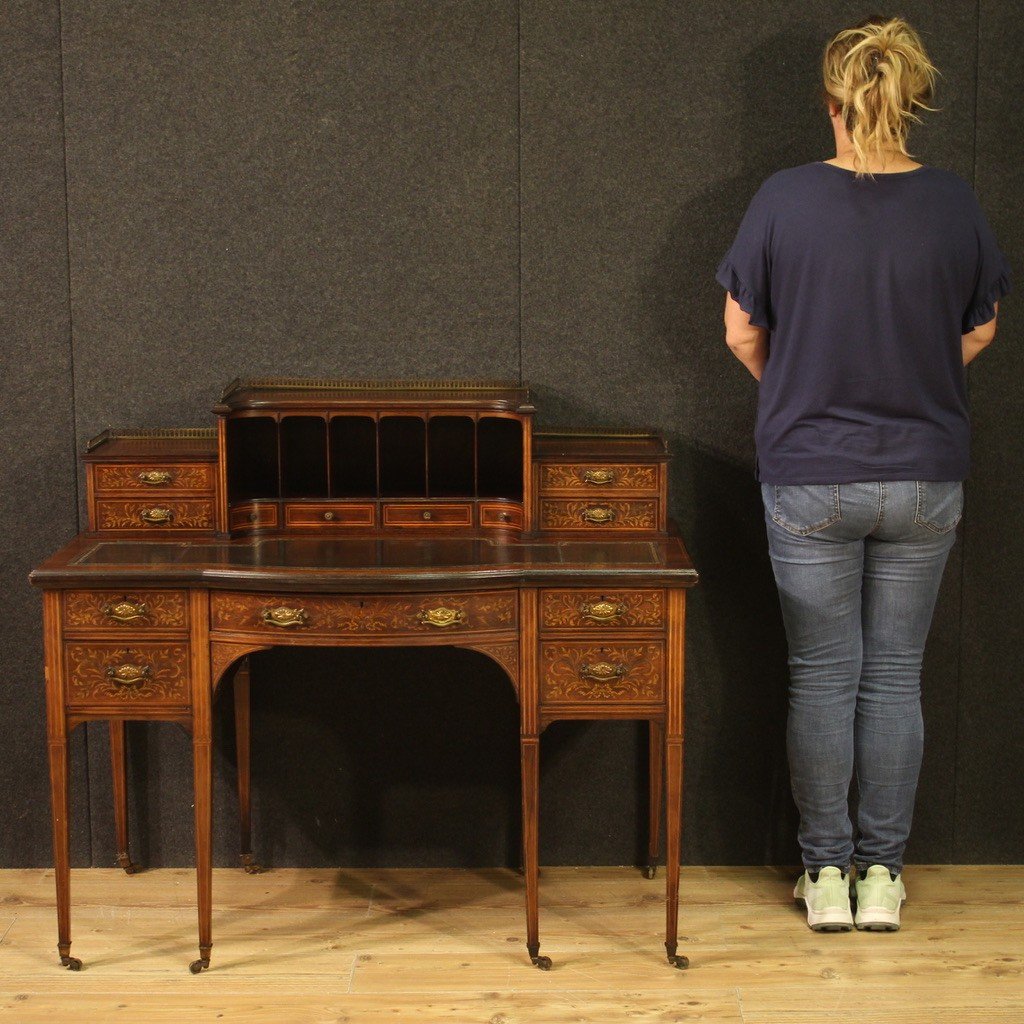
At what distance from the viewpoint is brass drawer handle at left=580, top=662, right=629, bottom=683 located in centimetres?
292

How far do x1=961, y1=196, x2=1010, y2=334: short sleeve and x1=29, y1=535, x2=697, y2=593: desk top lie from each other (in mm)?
759

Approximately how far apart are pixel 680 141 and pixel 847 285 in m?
0.61

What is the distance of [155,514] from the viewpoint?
122 inches

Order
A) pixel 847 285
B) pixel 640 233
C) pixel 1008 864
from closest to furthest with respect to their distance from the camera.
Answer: pixel 847 285, pixel 640 233, pixel 1008 864

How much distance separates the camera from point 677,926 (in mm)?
3088

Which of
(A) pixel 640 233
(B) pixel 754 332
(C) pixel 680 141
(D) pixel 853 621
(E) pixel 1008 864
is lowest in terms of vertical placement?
(E) pixel 1008 864

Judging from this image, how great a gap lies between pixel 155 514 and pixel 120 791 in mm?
740

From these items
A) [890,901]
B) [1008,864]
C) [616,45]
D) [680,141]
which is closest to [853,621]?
[890,901]

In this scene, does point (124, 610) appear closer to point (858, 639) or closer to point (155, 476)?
point (155, 476)

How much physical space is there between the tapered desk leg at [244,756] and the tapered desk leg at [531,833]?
76 centimetres

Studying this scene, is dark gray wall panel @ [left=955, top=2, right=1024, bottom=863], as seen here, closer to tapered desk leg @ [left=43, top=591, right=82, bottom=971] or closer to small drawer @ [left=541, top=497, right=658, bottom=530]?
small drawer @ [left=541, top=497, right=658, bottom=530]

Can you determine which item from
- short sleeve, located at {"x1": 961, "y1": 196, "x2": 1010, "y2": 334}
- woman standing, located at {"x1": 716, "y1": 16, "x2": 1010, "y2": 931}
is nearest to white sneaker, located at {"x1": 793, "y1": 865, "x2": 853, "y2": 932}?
woman standing, located at {"x1": 716, "y1": 16, "x2": 1010, "y2": 931}

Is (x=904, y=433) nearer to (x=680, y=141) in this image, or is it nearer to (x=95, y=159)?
(x=680, y=141)

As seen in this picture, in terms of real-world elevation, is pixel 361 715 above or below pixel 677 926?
above
